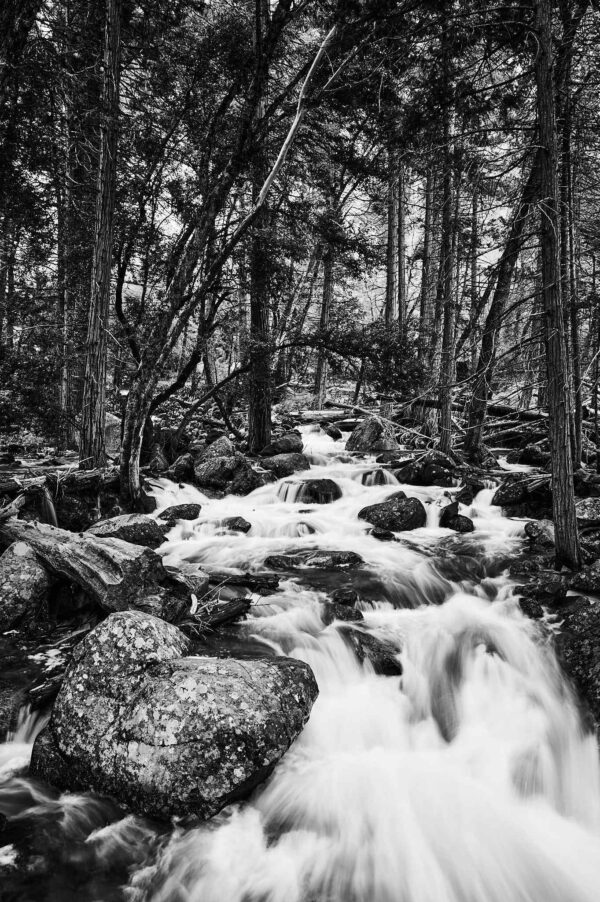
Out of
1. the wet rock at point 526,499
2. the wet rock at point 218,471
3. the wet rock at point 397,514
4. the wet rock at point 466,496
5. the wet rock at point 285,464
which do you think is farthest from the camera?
the wet rock at point 285,464

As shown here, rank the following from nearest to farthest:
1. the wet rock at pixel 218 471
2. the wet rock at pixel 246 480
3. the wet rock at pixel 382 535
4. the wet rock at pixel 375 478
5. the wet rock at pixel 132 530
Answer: the wet rock at pixel 132 530, the wet rock at pixel 382 535, the wet rock at pixel 246 480, the wet rock at pixel 218 471, the wet rock at pixel 375 478

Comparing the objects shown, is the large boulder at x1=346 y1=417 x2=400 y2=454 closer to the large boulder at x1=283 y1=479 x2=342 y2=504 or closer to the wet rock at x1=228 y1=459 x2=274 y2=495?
the large boulder at x1=283 y1=479 x2=342 y2=504

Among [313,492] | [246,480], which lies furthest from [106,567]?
[313,492]

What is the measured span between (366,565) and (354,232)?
23.7 ft

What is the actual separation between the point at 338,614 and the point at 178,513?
428cm

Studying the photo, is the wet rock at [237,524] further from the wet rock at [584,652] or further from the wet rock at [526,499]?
the wet rock at [584,652]

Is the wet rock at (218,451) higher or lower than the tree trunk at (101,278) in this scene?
lower

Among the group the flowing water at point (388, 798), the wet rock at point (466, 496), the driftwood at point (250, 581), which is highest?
the wet rock at point (466, 496)

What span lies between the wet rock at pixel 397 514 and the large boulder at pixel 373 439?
4.96m

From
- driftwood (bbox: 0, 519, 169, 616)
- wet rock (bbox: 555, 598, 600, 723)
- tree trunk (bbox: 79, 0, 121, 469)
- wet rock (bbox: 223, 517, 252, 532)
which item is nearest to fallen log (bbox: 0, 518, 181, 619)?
driftwood (bbox: 0, 519, 169, 616)

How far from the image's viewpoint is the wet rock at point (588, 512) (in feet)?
24.0

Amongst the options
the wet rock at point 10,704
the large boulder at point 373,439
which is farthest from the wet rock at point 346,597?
the large boulder at point 373,439

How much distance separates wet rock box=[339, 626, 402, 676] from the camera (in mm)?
4781

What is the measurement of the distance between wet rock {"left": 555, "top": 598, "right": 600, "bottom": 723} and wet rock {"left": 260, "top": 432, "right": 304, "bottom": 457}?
29.5ft
